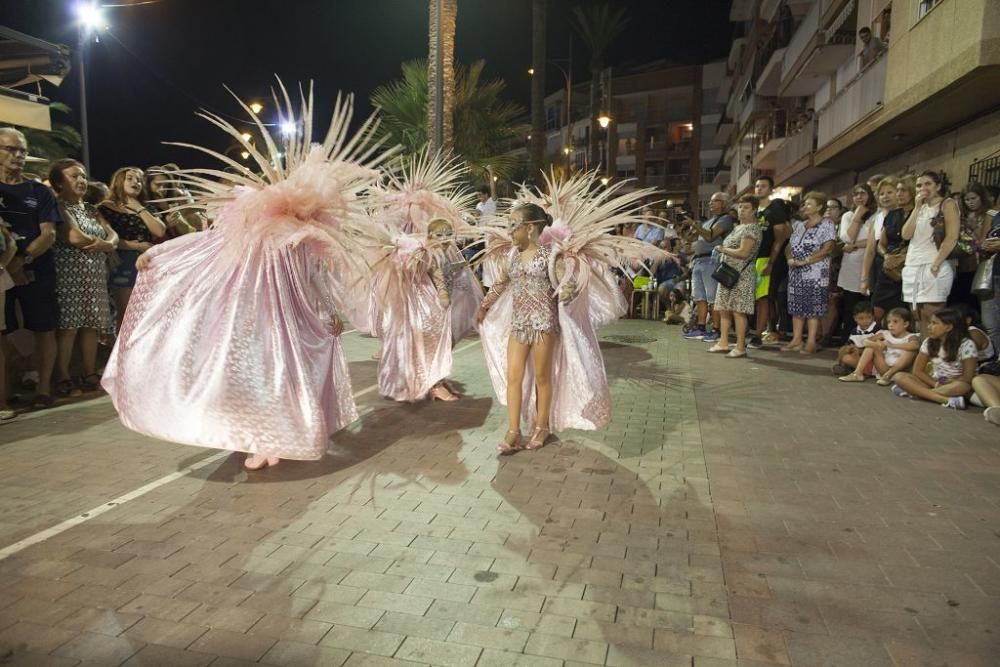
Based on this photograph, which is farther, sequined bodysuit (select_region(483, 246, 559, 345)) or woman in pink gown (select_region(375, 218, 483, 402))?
woman in pink gown (select_region(375, 218, 483, 402))

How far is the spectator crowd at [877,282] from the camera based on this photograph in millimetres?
6633

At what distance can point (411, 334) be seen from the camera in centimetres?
661

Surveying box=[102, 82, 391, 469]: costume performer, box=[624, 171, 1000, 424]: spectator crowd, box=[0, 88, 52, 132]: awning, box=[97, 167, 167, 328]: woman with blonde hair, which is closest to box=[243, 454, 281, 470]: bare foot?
box=[102, 82, 391, 469]: costume performer

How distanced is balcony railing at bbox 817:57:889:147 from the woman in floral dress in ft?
41.3

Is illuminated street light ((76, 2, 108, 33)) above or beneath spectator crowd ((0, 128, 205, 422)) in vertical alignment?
above

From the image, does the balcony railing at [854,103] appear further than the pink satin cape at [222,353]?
Yes

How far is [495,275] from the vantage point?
222 inches

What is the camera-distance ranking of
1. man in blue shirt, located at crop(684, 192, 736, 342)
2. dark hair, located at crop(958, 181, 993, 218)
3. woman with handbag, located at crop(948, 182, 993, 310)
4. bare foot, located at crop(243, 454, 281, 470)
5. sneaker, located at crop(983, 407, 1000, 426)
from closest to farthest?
bare foot, located at crop(243, 454, 281, 470) → sneaker, located at crop(983, 407, 1000, 426) → woman with handbag, located at crop(948, 182, 993, 310) → dark hair, located at crop(958, 181, 993, 218) → man in blue shirt, located at crop(684, 192, 736, 342)

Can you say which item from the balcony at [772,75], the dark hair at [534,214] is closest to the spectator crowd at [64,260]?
the dark hair at [534,214]

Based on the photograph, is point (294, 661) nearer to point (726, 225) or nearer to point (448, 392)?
point (448, 392)

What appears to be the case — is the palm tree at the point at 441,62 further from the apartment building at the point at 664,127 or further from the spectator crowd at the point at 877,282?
the apartment building at the point at 664,127

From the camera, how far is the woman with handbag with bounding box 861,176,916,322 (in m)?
8.00

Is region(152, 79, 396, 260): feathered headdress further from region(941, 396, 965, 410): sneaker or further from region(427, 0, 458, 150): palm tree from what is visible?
region(427, 0, 458, 150): palm tree

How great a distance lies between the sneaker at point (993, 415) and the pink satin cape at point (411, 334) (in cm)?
459
